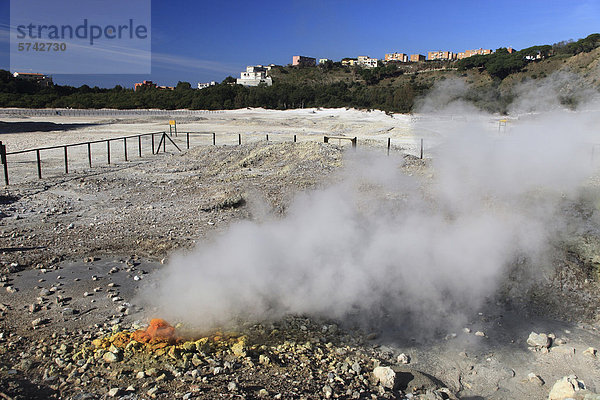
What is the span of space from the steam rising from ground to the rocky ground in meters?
0.33

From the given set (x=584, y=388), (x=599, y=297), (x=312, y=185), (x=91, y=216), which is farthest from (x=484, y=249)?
(x=91, y=216)

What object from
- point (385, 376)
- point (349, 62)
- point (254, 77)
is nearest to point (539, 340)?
point (385, 376)

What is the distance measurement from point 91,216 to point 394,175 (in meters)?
6.44

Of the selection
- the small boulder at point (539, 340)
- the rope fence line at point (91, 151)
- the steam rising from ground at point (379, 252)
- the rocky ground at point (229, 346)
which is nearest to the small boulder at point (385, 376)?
the rocky ground at point (229, 346)

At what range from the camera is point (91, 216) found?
25.1 feet

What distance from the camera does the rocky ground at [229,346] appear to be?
9.75 feet

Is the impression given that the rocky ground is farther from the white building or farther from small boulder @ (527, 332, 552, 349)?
the white building

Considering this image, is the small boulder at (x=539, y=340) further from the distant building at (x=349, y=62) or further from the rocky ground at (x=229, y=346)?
the distant building at (x=349, y=62)

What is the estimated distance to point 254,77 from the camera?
78.9 metres

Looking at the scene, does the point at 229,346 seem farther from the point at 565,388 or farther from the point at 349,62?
the point at 349,62

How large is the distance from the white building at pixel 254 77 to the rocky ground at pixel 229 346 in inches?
2207

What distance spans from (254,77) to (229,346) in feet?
260

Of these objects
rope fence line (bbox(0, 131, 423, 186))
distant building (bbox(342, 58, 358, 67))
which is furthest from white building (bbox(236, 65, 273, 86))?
rope fence line (bbox(0, 131, 423, 186))

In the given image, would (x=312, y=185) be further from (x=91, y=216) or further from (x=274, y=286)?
(x=274, y=286)
